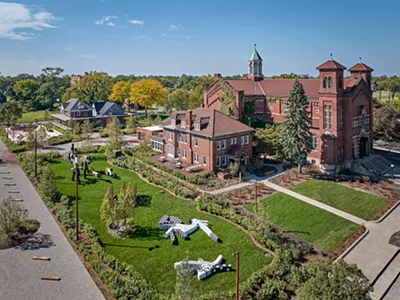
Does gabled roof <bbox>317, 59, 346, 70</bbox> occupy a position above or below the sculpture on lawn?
above

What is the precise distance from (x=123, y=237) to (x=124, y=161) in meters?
20.3

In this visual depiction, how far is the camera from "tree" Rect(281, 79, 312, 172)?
127 ft

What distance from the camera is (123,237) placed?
81.0 ft

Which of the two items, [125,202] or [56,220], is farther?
[56,220]

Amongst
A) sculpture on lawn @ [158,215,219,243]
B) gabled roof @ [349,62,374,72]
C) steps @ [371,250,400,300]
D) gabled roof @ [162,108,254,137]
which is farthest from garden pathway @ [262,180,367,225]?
gabled roof @ [349,62,374,72]

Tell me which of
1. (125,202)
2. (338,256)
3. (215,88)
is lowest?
(338,256)

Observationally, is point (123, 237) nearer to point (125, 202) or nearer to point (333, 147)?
point (125, 202)

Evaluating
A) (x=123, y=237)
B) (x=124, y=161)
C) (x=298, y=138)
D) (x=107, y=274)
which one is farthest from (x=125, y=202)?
(x=298, y=138)

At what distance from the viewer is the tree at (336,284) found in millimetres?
13391

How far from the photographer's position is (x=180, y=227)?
25328mm

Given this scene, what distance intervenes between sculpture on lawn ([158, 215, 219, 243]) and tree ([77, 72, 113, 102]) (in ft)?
252

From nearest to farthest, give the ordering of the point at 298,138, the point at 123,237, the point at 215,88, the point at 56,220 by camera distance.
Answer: the point at 123,237 → the point at 56,220 → the point at 298,138 → the point at 215,88

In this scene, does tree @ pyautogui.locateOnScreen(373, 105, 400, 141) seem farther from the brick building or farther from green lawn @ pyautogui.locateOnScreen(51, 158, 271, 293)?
green lawn @ pyautogui.locateOnScreen(51, 158, 271, 293)

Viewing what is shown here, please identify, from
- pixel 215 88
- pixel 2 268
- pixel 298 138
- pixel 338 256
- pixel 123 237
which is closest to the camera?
pixel 2 268
